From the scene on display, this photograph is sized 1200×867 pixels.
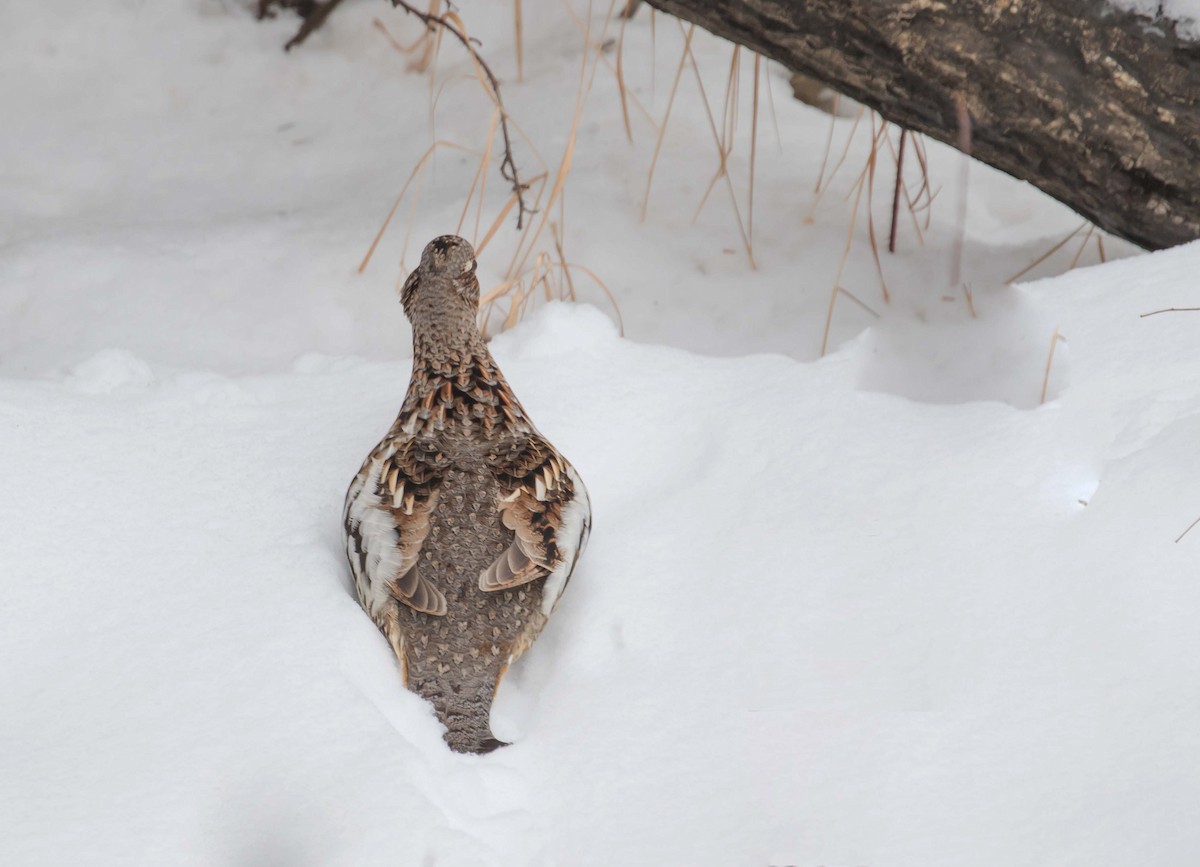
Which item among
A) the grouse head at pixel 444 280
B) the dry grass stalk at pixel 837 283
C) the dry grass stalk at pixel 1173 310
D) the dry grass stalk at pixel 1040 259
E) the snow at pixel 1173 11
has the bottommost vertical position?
the dry grass stalk at pixel 837 283

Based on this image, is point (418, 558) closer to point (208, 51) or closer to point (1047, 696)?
point (1047, 696)

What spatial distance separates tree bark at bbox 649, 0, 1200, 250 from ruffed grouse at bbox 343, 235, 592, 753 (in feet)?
4.30

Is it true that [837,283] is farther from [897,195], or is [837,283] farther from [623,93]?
[623,93]

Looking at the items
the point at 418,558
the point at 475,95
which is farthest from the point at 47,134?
the point at 418,558

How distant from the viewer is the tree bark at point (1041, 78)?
3.07 meters

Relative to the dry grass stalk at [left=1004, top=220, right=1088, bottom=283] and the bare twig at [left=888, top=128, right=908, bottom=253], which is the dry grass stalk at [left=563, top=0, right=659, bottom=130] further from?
the dry grass stalk at [left=1004, top=220, right=1088, bottom=283]

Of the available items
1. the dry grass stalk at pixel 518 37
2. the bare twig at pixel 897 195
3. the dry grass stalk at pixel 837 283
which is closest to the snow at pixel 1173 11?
the bare twig at pixel 897 195

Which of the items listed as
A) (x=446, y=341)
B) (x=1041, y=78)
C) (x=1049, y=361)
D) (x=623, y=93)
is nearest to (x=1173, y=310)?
(x=1049, y=361)

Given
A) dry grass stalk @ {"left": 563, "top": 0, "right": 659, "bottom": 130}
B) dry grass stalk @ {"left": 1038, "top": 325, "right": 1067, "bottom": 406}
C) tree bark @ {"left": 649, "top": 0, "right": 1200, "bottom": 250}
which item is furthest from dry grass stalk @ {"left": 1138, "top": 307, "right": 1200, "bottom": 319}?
dry grass stalk @ {"left": 563, "top": 0, "right": 659, "bottom": 130}

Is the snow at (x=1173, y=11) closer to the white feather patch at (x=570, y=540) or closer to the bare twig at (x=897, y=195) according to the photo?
the bare twig at (x=897, y=195)

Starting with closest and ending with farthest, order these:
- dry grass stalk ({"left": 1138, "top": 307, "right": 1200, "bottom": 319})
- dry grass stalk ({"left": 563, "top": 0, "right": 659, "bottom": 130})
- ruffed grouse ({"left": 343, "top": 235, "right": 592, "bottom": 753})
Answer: ruffed grouse ({"left": 343, "top": 235, "right": 592, "bottom": 753}) → dry grass stalk ({"left": 1138, "top": 307, "right": 1200, "bottom": 319}) → dry grass stalk ({"left": 563, "top": 0, "right": 659, "bottom": 130})

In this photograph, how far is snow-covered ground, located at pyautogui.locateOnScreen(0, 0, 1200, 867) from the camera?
213 cm

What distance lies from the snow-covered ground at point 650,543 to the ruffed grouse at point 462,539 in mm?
92

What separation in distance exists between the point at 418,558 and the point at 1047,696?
4.34ft
